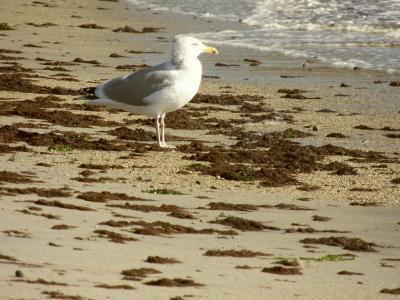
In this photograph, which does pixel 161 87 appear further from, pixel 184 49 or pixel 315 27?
pixel 315 27

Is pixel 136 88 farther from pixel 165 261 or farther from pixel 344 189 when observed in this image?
pixel 165 261

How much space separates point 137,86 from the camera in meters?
11.1

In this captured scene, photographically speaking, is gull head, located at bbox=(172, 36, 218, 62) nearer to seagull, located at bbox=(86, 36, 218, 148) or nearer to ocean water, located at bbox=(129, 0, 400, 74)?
seagull, located at bbox=(86, 36, 218, 148)

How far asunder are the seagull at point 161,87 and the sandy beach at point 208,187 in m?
0.33

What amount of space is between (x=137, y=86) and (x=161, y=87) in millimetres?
298

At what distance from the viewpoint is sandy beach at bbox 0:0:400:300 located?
5.80 metres

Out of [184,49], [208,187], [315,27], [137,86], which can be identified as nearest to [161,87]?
[137,86]

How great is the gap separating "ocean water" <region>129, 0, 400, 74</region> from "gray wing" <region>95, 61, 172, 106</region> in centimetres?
719

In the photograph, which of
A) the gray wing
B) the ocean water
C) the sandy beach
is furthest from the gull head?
the ocean water

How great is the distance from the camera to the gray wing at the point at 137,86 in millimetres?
10992

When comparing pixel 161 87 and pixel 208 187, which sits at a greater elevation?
pixel 161 87

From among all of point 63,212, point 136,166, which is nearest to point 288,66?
point 136,166

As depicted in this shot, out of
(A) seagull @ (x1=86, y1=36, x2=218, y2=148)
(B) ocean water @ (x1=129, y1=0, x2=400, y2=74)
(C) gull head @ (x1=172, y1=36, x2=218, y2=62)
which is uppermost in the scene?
(C) gull head @ (x1=172, y1=36, x2=218, y2=62)

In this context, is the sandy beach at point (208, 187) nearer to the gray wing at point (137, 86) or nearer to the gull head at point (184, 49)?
the gray wing at point (137, 86)
